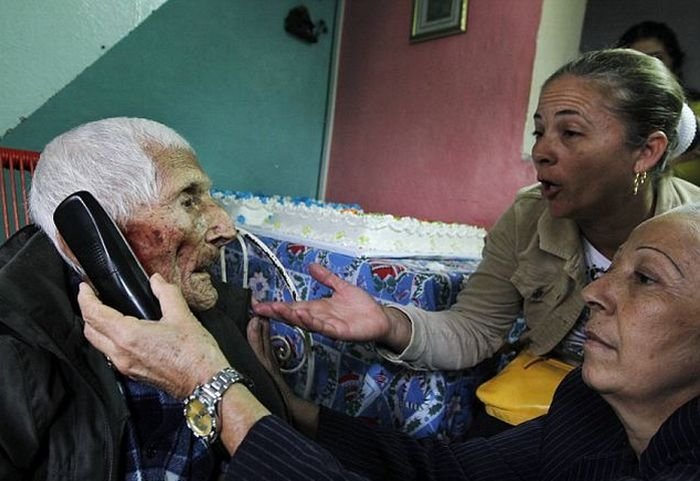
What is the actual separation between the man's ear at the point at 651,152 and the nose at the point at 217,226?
1.02m

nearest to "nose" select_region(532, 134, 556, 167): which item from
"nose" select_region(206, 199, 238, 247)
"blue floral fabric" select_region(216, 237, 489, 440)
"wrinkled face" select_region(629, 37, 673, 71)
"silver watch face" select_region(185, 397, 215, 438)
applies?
"blue floral fabric" select_region(216, 237, 489, 440)

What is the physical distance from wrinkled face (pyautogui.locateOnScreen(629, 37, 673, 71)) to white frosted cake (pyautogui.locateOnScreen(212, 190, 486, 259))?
132cm

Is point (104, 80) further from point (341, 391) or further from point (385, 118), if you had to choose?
point (341, 391)

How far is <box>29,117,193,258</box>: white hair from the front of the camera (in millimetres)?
921

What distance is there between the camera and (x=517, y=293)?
1.55m

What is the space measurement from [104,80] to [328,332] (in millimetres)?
2306

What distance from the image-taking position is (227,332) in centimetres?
121

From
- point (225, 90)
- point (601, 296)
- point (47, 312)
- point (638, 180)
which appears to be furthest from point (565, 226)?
point (225, 90)

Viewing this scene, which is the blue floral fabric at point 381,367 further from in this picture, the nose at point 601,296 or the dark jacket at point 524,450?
the nose at point 601,296

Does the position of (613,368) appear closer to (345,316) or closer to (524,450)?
(524,450)

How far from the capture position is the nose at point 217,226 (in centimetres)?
107

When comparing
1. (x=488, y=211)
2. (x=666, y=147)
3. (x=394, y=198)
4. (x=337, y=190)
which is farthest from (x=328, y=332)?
(x=337, y=190)

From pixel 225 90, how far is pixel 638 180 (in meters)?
2.61

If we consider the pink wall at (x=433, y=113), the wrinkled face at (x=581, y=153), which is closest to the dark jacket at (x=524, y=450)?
the wrinkled face at (x=581, y=153)
